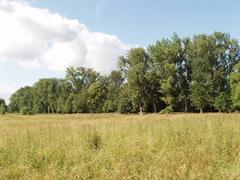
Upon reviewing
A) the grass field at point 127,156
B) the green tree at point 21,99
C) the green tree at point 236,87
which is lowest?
the grass field at point 127,156

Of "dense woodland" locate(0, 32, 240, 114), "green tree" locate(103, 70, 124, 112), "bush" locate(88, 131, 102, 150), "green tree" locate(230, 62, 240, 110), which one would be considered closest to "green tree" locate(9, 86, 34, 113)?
"green tree" locate(103, 70, 124, 112)

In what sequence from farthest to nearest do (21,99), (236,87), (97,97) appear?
(21,99)
(97,97)
(236,87)

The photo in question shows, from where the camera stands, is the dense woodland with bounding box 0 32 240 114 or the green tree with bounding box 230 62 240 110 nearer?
the green tree with bounding box 230 62 240 110

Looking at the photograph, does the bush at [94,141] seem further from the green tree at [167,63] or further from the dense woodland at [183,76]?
the green tree at [167,63]

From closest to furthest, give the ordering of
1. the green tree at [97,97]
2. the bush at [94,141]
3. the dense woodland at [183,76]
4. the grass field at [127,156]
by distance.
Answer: the grass field at [127,156] → the bush at [94,141] → the dense woodland at [183,76] → the green tree at [97,97]

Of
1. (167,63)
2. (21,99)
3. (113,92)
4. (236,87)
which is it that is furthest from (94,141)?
(21,99)

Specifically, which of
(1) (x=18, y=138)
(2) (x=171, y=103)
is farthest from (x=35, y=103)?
(1) (x=18, y=138)

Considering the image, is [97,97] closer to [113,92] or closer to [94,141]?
[113,92]

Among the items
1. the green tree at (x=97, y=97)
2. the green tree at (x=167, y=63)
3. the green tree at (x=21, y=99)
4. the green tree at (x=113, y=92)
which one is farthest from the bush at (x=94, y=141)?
the green tree at (x=21, y=99)

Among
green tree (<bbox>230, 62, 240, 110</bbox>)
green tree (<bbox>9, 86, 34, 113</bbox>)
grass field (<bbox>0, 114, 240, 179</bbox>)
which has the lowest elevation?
grass field (<bbox>0, 114, 240, 179</bbox>)

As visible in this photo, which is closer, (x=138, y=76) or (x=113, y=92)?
(x=138, y=76)

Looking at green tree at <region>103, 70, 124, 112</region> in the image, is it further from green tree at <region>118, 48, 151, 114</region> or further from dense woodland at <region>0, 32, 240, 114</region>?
green tree at <region>118, 48, 151, 114</region>

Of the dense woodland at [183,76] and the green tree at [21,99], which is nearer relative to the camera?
the dense woodland at [183,76]

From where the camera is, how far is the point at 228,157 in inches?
274
